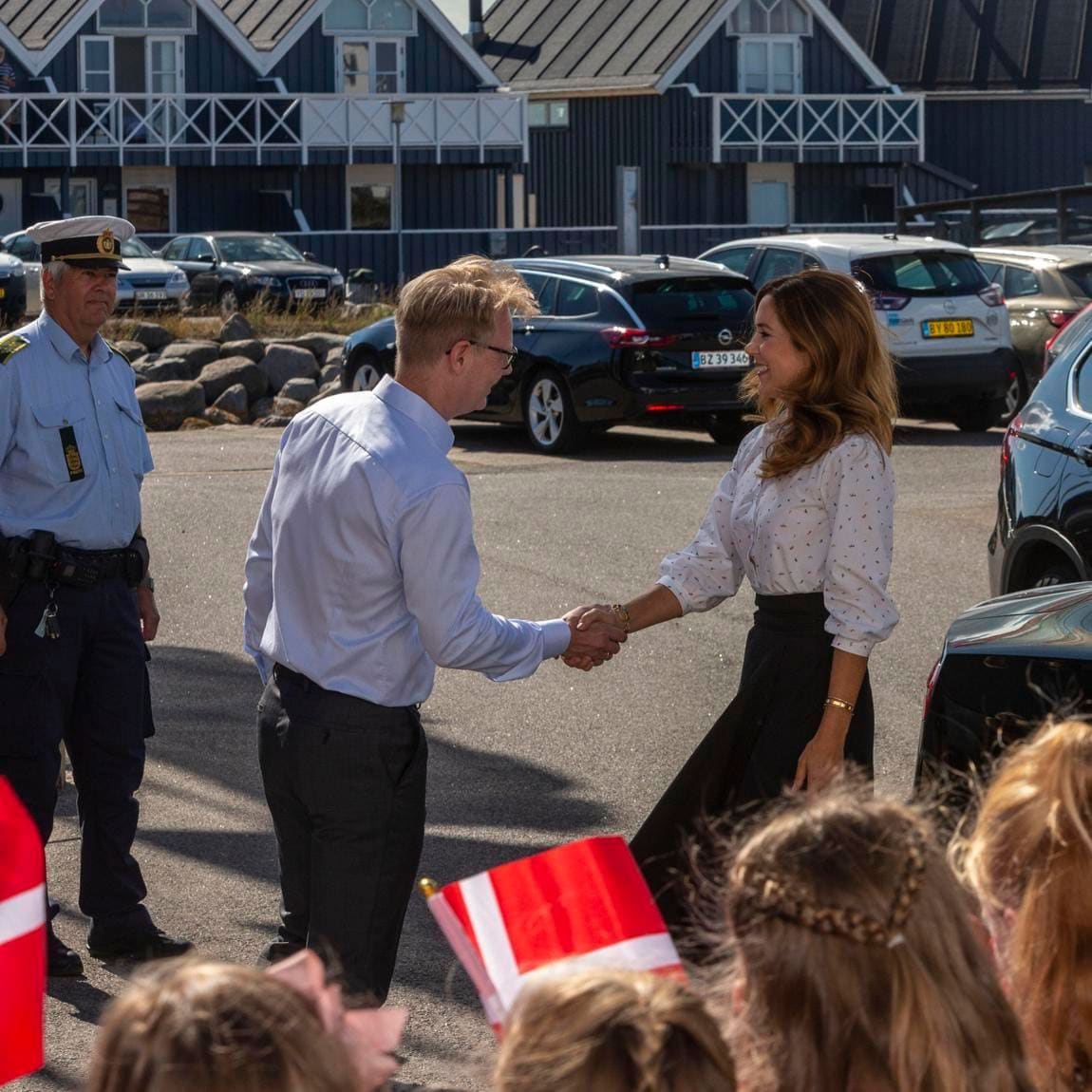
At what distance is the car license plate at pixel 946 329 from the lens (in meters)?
18.2

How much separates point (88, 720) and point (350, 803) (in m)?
1.66

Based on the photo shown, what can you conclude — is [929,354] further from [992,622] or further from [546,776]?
[992,622]

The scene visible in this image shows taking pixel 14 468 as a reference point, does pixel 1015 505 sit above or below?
below

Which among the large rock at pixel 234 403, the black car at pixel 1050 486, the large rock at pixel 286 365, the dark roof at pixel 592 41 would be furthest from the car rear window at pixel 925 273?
the dark roof at pixel 592 41

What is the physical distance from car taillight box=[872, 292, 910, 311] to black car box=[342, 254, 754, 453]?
1359 millimetres

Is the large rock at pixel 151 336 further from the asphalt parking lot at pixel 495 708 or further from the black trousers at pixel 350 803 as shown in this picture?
the black trousers at pixel 350 803

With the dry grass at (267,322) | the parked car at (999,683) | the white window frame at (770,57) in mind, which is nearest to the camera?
the parked car at (999,683)

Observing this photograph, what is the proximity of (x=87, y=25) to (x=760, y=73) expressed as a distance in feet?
57.9

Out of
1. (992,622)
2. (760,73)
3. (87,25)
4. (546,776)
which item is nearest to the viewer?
(992,622)

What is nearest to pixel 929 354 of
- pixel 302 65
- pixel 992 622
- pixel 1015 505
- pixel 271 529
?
pixel 1015 505

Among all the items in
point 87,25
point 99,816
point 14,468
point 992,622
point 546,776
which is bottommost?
point 546,776

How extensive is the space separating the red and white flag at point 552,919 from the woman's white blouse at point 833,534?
1.92 metres

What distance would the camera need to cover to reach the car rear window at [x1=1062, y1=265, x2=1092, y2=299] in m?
19.0

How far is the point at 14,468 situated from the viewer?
5.32 metres
